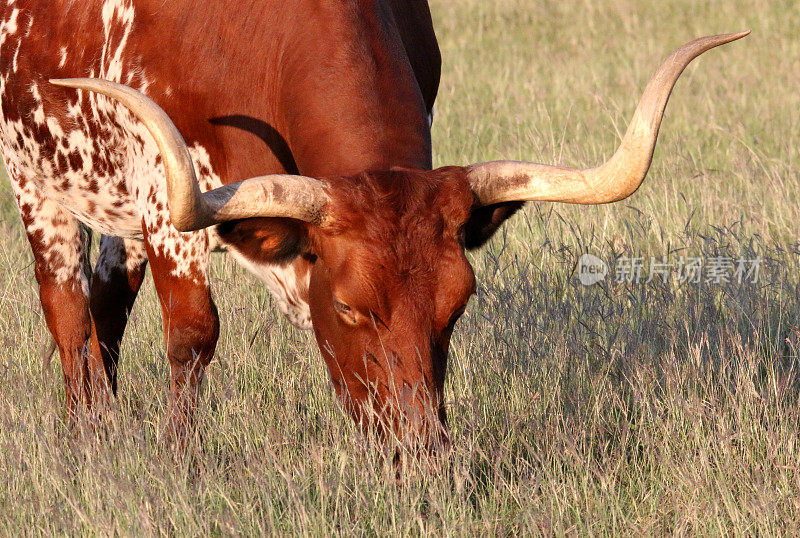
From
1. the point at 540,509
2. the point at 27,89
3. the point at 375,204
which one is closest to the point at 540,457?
the point at 540,509

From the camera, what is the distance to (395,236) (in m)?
2.95

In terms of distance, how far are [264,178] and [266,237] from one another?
22 centimetres

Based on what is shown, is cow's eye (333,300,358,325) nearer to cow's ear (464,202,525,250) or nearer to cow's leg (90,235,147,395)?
cow's ear (464,202,525,250)

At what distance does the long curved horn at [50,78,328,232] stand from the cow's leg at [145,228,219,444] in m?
0.83

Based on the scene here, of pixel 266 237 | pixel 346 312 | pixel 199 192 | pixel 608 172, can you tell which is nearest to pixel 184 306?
pixel 266 237

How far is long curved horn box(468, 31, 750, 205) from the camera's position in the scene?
9.79 ft

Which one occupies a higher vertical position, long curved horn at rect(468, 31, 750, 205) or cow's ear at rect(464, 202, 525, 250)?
long curved horn at rect(468, 31, 750, 205)

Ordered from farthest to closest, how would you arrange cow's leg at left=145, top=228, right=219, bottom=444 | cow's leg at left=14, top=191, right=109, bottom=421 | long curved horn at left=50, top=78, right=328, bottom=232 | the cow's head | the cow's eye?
cow's leg at left=14, top=191, right=109, bottom=421 < cow's leg at left=145, top=228, right=219, bottom=444 < the cow's eye < the cow's head < long curved horn at left=50, top=78, right=328, bottom=232

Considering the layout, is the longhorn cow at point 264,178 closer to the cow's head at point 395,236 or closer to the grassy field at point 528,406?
the cow's head at point 395,236

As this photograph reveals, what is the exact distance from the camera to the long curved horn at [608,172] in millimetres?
2984

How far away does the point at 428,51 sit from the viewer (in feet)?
14.4

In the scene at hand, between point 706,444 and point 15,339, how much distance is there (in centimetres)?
289

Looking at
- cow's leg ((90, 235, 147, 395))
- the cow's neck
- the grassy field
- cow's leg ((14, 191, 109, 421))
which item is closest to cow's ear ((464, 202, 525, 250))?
the cow's neck

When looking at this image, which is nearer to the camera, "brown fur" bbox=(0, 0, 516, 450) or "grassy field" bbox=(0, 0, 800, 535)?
"brown fur" bbox=(0, 0, 516, 450)
